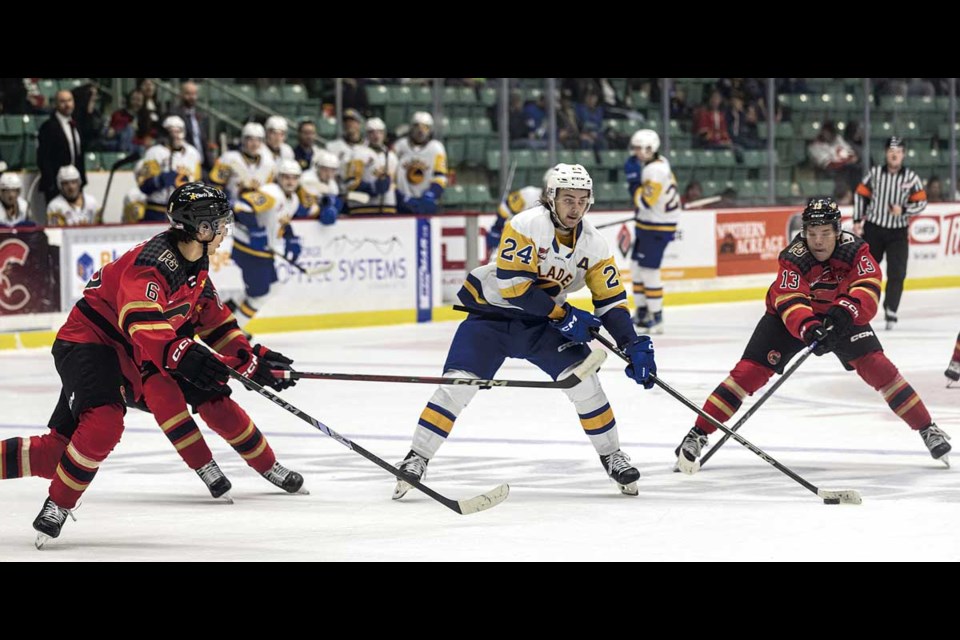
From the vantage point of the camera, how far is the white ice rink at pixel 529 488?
496 cm

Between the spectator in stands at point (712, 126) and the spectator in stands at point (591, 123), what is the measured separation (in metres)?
0.96

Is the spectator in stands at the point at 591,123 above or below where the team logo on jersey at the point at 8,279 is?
above

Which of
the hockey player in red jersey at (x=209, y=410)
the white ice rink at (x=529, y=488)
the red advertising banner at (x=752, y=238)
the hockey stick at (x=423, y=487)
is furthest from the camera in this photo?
the red advertising banner at (x=752, y=238)

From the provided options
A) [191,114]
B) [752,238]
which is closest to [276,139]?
[191,114]

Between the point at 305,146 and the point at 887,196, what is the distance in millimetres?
4252

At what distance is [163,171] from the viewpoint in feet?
40.0

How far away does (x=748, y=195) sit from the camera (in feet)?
50.4

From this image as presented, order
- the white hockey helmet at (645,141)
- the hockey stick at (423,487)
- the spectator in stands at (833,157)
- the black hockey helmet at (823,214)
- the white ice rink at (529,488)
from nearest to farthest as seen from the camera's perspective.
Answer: the white ice rink at (529,488), the hockey stick at (423,487), the black hockey helmet at (823,214), the white hockey helmet at (645,141), the spectator in stands at (833,157)

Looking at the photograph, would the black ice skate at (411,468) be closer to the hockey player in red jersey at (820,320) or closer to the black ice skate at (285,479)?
the black ice skate at (285,479)

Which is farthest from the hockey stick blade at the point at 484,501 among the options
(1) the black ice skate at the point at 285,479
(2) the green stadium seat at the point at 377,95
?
(2) the green stadium seat at the point at 377,95

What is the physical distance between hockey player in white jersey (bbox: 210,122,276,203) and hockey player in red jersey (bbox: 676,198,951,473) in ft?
19.3

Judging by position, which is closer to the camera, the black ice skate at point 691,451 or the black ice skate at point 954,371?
the black ice skate at point 691,451

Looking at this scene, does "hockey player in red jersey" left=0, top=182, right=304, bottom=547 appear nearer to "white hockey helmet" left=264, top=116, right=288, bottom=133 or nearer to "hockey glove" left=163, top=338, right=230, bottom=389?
"hockey glove" left=163, top=338, right=230, bottom=389

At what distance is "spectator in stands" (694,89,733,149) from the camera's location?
1580 centimetres
